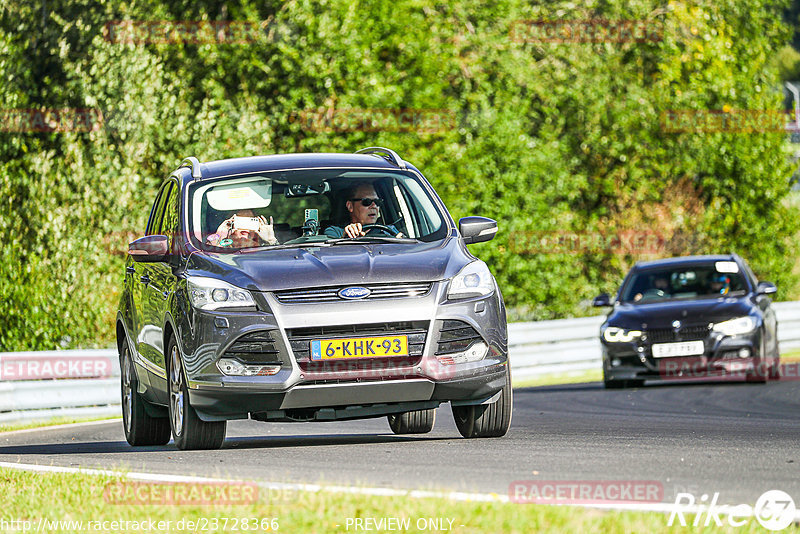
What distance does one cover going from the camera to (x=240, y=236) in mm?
9766

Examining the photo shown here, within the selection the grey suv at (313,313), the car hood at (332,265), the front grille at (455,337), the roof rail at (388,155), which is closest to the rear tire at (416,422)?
the grey suv at (313,313)

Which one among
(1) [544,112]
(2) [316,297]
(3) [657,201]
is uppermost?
(2) [316,297]

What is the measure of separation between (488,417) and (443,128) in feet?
64.7

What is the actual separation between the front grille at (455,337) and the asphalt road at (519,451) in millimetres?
626

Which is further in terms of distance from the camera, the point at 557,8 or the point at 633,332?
the point at 557,8

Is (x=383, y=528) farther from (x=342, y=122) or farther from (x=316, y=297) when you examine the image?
(x=342, y=122)

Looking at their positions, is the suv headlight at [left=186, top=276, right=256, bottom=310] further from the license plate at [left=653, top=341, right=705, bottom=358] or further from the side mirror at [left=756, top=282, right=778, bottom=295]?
the side mirror at [left=756, top=282, right=778, bottom=295]

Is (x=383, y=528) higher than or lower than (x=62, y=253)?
higher

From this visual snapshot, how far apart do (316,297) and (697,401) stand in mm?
7163

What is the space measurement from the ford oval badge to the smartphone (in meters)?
1.29

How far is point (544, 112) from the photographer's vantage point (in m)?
33.9

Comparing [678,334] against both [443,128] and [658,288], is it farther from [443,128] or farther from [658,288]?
[443,128]

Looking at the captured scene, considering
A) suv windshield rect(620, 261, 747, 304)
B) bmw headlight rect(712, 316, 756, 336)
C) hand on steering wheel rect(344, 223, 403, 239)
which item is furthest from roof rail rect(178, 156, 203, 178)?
suv windshield rect(620, 261, 747, 304)

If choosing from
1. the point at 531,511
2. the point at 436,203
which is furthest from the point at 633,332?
the point at 531,511
